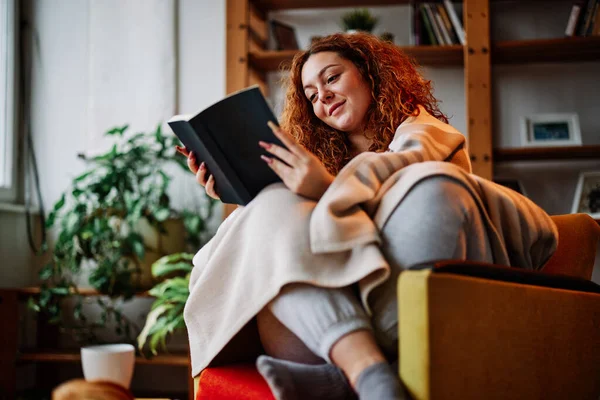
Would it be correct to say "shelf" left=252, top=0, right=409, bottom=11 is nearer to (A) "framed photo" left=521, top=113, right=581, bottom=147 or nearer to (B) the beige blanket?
(A) "framed photo" left=521, top=113, right=581, bottom=147

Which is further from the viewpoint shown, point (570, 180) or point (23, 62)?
point (23, 62)

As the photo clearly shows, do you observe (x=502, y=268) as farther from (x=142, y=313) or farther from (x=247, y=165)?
(x=142, y=313)

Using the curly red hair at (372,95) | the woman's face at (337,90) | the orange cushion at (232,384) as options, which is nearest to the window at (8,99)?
the curly red hair at (372,95)

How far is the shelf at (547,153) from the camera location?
256 centimetres

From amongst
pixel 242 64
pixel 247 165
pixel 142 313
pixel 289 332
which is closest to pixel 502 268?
pixel 289 332

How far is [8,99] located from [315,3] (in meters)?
1.49

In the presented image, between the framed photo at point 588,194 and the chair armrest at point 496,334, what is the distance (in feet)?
5.23

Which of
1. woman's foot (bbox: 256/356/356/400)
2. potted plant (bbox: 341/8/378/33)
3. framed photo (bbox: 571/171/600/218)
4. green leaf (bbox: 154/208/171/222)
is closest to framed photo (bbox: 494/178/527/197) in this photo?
framed photo (bbox: 571/171/600/218)

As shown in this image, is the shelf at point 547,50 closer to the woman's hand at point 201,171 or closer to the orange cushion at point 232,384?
the woman's hand at point 201,171

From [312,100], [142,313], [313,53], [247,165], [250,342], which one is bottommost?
[142,313]

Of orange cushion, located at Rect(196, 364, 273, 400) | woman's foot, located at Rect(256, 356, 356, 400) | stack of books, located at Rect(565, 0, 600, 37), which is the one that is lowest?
orange cushion, located at Rect(196, 364, 273, 400)

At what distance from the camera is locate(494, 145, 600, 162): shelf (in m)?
2.56

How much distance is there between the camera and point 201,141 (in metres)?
1.13

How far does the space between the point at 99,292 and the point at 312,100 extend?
134 centimetres
